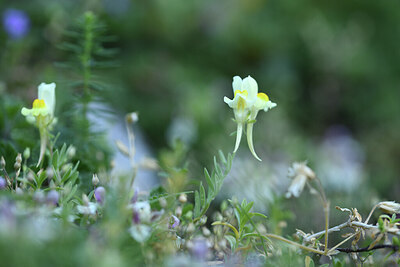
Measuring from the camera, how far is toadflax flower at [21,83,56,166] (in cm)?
65

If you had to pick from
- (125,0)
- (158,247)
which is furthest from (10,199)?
(125,0)

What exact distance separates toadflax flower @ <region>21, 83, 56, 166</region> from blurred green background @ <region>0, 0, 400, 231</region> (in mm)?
1601

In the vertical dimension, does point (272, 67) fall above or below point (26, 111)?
below

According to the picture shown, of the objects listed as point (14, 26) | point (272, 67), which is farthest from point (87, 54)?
Result: point (272, 67)

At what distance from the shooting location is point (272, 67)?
9.98 ft

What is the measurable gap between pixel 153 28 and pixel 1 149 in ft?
7.33

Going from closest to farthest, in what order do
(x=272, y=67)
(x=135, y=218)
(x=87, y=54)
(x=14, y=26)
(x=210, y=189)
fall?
1. (x=135, y=218)
2. (x=210, y=189)
3. (x=87, y=54)
4. (x=14, y=26)
5. (x=272, y=67)

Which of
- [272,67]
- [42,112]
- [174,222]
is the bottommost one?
[272,67]

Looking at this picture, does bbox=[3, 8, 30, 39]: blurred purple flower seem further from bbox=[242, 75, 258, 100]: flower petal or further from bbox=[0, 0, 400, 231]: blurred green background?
bbox=[242, 75, 258, 100]: flower petal

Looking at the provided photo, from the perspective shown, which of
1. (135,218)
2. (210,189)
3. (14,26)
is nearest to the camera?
(135,218)

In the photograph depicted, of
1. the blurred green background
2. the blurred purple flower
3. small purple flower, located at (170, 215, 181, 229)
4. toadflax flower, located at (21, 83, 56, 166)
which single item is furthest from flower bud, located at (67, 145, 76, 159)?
the blurred green background

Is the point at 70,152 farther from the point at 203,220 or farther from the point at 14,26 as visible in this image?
the point at 14,26

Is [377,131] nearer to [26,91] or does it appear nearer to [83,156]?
[26,91]

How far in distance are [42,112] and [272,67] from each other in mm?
2523
